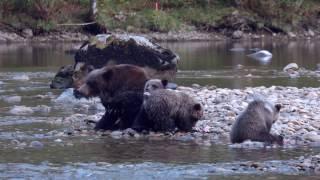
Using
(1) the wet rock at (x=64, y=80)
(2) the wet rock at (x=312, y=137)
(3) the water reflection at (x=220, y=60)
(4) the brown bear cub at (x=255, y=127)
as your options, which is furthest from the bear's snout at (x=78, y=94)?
(3) the water reflection at (x=220, y=60)

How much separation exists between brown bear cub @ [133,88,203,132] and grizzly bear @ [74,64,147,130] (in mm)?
191

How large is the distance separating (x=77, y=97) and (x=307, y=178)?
8.62 metres

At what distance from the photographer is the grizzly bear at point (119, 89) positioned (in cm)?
1385

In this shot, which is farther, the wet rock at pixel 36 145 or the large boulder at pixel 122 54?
the large boulder at pixel 122 54

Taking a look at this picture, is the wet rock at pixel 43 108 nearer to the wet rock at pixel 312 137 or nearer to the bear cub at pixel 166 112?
the bear cub at pixel 166 112

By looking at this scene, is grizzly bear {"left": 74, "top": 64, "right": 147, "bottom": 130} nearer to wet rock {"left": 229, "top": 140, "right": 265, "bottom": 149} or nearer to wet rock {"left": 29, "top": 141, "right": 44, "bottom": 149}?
wet rock {"left": 29, "top": 141, "right": 44, "bottom": 149}

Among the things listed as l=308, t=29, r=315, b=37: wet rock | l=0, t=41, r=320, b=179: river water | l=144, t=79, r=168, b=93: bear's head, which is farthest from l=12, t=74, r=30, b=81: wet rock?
l=308, t=29, r=315, b=37: wet rock

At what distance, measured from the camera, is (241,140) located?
12.9 meters

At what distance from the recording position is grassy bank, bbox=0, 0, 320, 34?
148 feet

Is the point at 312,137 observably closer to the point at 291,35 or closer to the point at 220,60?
the point at 220,60

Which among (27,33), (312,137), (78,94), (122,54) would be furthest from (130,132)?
(27,33)

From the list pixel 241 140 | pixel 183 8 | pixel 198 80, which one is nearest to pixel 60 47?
pixel 183 8

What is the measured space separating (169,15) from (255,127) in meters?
35.0

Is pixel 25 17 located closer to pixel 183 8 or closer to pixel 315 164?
pixel 183 8
